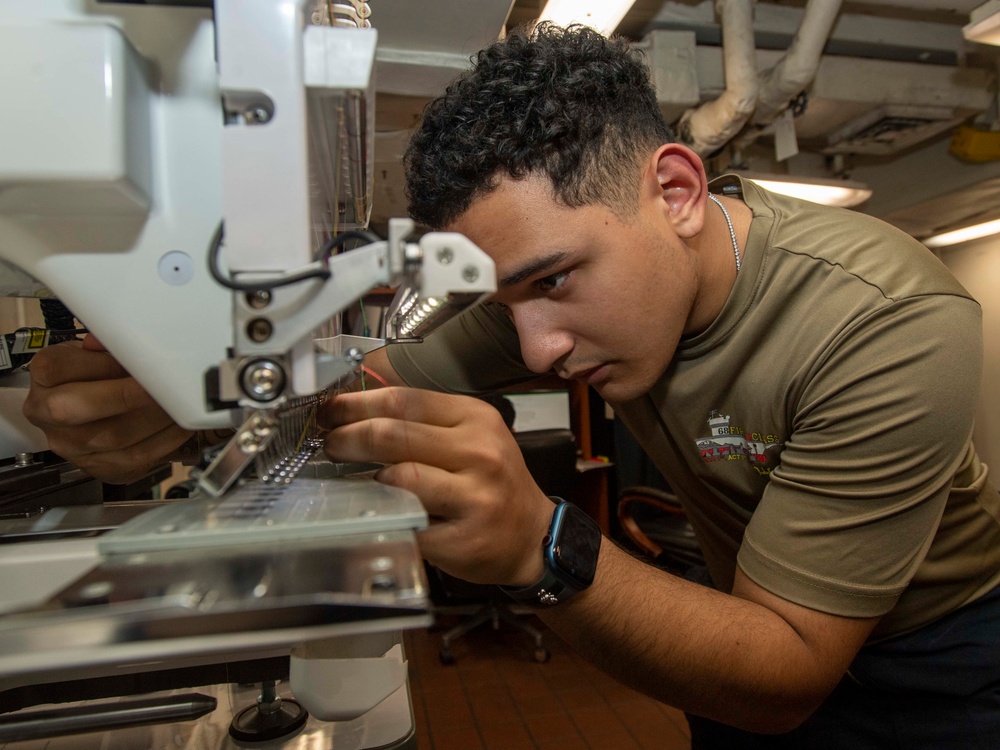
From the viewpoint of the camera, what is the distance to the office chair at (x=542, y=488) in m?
Answer: 3.06

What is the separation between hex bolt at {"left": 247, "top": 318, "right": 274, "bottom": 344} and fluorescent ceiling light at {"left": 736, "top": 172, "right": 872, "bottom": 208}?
2.65 m

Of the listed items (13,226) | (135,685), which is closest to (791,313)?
(13,226)

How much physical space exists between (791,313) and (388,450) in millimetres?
762

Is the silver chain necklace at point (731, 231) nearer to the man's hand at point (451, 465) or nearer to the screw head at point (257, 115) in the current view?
the man's hand at point (451, 465)

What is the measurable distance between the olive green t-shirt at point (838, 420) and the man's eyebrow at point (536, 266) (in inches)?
8.1

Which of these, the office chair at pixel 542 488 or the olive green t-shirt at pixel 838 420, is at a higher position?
the olive green t-shirt at pixel 838 420

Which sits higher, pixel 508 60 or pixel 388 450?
pixel 508 60

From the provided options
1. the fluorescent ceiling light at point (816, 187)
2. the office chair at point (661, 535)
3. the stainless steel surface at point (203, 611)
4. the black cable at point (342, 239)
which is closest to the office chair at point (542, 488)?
the office chair at point (661, 535)

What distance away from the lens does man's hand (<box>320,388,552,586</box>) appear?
0.64 metres

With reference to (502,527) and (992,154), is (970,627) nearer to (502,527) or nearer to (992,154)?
(502,527)

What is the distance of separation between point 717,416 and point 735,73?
175 cm

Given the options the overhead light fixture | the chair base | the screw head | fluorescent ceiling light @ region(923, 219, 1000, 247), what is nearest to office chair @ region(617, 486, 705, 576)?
the chair base

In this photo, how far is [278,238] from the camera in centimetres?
56

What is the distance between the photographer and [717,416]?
1.13 m
